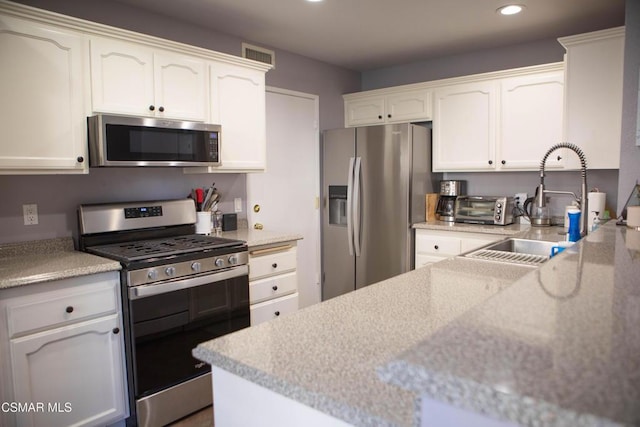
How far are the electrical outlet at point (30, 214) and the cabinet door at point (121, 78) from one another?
2.12 feet

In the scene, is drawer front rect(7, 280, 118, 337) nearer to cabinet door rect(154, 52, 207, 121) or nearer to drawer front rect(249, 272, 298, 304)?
drawer front rect(249, 272, 298, 304)

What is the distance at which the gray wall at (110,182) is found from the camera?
7.88 ft

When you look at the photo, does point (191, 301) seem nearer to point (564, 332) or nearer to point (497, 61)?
point (564, 332)

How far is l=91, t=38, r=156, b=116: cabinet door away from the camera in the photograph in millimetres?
2383

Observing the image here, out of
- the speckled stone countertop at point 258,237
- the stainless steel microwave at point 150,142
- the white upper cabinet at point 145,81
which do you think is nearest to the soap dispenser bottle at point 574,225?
the speckled stone countertop at point 258,237

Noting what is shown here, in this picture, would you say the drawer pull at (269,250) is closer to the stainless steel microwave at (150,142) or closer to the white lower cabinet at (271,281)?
the white lower cabinet at (271,281)

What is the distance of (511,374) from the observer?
0.49 metres

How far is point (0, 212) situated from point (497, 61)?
149 inches

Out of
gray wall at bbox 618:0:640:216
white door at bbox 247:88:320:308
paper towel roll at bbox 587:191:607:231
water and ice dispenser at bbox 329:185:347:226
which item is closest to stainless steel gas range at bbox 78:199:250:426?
white door at bbox 247:88:320:308

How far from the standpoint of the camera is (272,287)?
9.78 feet

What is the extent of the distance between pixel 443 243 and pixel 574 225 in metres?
1.44

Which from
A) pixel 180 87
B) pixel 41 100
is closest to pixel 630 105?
pixel 180 87

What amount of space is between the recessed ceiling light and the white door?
176cm

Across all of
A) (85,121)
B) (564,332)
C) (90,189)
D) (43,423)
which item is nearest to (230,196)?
(90,189)
